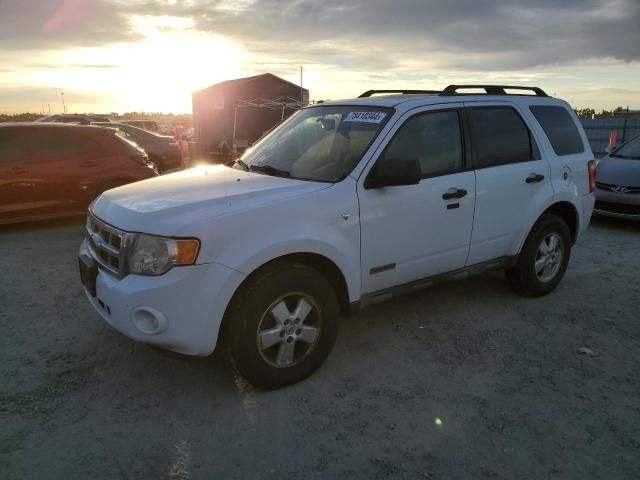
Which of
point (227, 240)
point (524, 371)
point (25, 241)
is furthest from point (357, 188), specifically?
point (25, 241)

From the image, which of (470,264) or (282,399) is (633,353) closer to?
(470,264)

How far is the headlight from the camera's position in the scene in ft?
8.96

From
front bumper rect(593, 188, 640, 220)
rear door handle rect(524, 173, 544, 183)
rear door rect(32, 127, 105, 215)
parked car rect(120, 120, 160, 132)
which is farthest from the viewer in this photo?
parked car rect(120, 120, 160, 132)

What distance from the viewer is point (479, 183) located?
13.0 feet

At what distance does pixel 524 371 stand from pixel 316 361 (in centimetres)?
143

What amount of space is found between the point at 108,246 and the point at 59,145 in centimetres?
522

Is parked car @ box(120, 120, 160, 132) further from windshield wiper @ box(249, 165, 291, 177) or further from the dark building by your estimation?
windshield wiper @ box(249, 165, 291, 177)

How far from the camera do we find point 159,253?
2.78 m

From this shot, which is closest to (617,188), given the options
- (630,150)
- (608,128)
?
(630,150)

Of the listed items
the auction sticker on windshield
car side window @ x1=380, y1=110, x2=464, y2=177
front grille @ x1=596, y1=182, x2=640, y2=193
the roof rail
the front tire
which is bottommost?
the front tire

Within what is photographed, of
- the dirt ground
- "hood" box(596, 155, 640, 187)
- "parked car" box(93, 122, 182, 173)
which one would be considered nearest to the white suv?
the dirt ground

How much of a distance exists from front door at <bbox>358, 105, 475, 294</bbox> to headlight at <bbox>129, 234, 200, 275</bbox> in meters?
1.16

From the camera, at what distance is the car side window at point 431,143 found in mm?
3600

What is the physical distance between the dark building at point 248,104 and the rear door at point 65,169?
43.4ft
